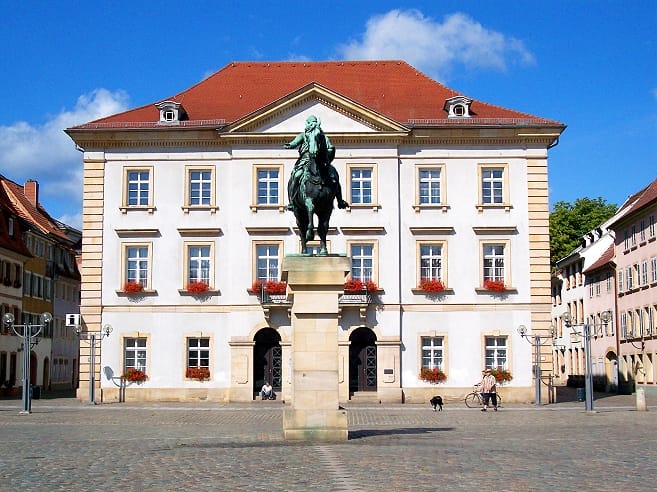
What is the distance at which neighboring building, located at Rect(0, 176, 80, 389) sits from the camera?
62594mm

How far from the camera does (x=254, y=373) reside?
147ft

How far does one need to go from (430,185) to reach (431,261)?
3.40m

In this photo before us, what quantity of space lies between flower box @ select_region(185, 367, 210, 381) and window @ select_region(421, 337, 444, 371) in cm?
953

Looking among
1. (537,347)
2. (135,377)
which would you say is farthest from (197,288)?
(537,347)

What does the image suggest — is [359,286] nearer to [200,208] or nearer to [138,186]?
[200,208]

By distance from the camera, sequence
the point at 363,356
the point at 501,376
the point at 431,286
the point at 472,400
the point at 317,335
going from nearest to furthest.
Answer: the point at 317,335
the point at 472,400
the point at 501,376
the point at 431,286
the point at 363,356

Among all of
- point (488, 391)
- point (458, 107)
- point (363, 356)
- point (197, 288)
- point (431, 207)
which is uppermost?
point (458, 107)

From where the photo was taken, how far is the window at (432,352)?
146ft

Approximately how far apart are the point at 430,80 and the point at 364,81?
10.6ft

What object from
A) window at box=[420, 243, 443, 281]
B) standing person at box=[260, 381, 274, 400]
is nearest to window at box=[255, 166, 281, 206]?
window at box=[420, 243, 443, 281]

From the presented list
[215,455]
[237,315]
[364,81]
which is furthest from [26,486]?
[364,81]

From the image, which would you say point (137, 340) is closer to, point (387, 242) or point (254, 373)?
point (254, 373)

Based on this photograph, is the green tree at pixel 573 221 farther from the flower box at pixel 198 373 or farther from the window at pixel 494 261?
the flower box at pixel 198 373

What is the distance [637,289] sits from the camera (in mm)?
56594
